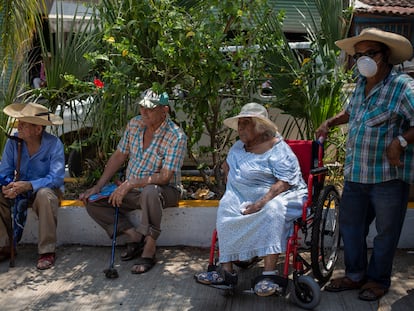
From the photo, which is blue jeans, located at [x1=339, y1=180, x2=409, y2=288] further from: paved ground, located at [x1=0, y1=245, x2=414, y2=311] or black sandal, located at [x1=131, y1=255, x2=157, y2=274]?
black sandal, located at [x1=131, y1=255, x2=157, y2=274]

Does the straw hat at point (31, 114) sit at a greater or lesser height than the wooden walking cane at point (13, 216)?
greater

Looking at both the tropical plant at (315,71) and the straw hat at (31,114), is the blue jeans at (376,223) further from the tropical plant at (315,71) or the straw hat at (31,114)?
the straw hat at (31,114)

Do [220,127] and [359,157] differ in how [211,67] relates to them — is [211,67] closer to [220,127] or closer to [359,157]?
[220,127]

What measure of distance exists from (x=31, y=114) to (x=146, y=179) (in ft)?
3.58

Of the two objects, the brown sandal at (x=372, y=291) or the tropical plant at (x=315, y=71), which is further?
the tropical plant at (x=315, y=71)

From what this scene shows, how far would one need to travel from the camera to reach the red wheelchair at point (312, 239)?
147 inches

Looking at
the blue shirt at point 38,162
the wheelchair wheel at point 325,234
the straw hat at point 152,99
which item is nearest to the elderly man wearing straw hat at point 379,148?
the wheelchair wheel at point 325,234

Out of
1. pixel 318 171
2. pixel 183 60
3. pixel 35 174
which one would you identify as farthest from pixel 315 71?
pixel 35 174

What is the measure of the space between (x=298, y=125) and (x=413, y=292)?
2.07 metres

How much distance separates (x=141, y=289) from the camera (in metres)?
4.18

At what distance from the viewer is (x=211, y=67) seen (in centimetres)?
468

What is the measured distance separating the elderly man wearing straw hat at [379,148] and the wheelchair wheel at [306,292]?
349mm

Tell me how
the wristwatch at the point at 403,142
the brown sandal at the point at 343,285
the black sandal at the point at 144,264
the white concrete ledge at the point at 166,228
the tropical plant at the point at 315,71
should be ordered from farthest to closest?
the tropical plant at the point at 315,71
the white concrete ledge at the point at 166,228
the black sandal at the point at 144,264
the brown sandal at the point at 343,285
the wristwatch at the point at 403,142

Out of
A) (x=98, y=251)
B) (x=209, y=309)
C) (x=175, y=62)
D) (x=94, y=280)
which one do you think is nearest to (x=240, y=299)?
(x=209, y=309)
